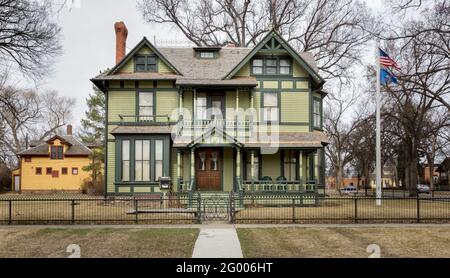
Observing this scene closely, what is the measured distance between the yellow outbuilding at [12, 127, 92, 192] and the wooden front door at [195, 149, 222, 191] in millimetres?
21462

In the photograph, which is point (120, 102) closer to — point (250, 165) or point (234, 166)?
point (234, 166)

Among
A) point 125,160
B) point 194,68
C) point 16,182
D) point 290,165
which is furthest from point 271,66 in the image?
point 16,182

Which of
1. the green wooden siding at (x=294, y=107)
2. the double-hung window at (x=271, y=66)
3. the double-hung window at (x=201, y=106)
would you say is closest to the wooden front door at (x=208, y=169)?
the double-hung window at (x=201, y=106)

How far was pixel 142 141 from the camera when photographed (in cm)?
2800

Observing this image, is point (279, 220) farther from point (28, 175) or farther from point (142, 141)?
point (28, 175)

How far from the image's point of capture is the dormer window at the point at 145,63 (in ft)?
96.5

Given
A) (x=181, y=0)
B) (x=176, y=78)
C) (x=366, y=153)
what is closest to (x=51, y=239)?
(x=176, y=78)

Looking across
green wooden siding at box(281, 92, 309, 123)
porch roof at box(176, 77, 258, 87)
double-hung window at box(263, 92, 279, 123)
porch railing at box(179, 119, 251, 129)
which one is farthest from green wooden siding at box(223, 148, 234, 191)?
porch roof at box(176, 77, 258, 87)

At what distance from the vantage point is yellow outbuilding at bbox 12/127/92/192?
4734cm

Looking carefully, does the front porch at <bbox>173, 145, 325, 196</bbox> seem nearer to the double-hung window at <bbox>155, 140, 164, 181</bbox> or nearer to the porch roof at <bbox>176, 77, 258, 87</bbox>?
the double-hung window at <bbox>155, 140, 164, 181</bbox>

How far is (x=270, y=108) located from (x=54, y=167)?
28335mm

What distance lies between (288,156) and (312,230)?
1344 cm

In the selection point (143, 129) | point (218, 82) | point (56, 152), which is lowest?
point (56, 152)

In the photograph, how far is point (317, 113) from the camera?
1243 inches
